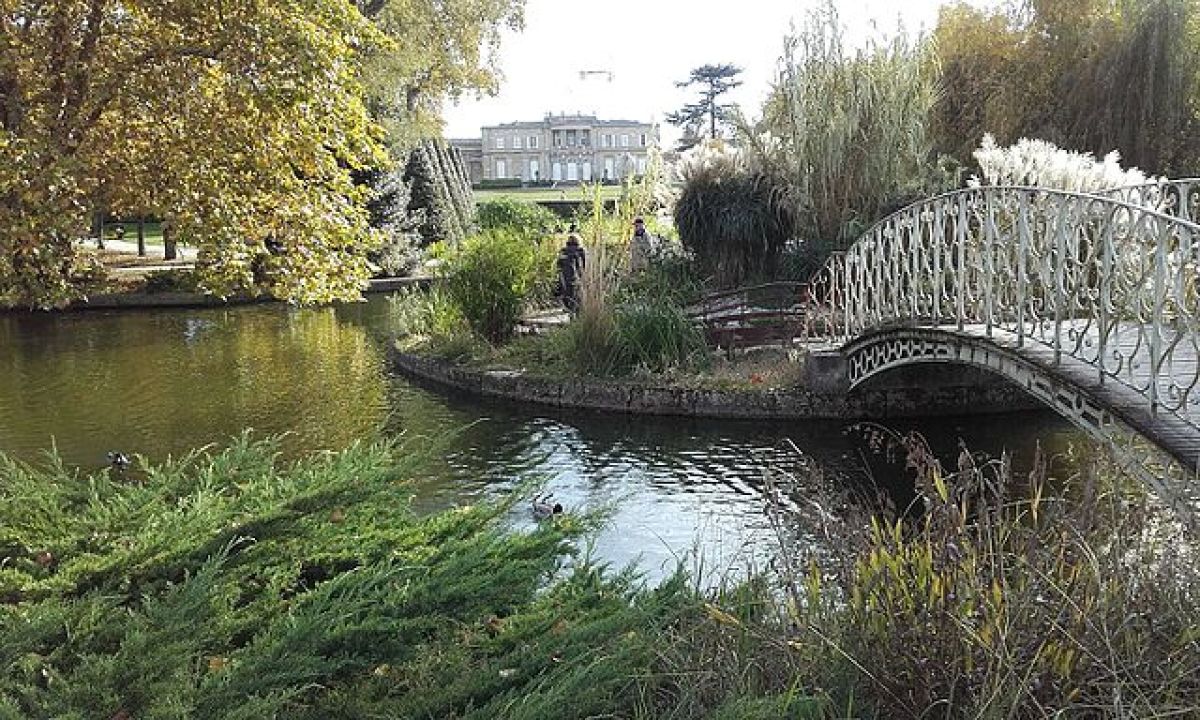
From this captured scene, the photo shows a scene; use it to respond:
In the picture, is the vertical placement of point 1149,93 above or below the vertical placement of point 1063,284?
above

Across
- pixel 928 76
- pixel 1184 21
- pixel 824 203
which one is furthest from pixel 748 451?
pixel 1184 21

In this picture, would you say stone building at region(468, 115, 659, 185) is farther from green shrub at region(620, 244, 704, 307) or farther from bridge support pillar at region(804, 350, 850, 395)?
bridge support pillar at region(804, 350, 850, 395)

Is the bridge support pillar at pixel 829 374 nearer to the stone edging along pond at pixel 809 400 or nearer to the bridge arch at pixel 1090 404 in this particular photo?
the stone edging along pond at pixel 809 400

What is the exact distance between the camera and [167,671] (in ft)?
7.82

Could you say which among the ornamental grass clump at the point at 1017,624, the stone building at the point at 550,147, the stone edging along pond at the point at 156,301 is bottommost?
the ornamental grass clump at the point at 1017,624

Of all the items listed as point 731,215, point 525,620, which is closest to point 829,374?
point 731,215

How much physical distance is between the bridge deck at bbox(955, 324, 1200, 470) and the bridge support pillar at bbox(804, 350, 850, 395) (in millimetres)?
2751

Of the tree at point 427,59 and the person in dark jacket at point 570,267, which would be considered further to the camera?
the tree at point 427,59

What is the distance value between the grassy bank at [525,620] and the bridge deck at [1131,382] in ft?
4.36

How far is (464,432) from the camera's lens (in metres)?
10.2

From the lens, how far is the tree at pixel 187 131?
5504 millimetres

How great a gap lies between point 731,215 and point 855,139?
1875mm

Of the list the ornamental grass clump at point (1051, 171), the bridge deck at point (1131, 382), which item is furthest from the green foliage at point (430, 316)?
the bridge deck at point (1131, 382)

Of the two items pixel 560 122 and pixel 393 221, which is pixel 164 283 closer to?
pixel 393 221
